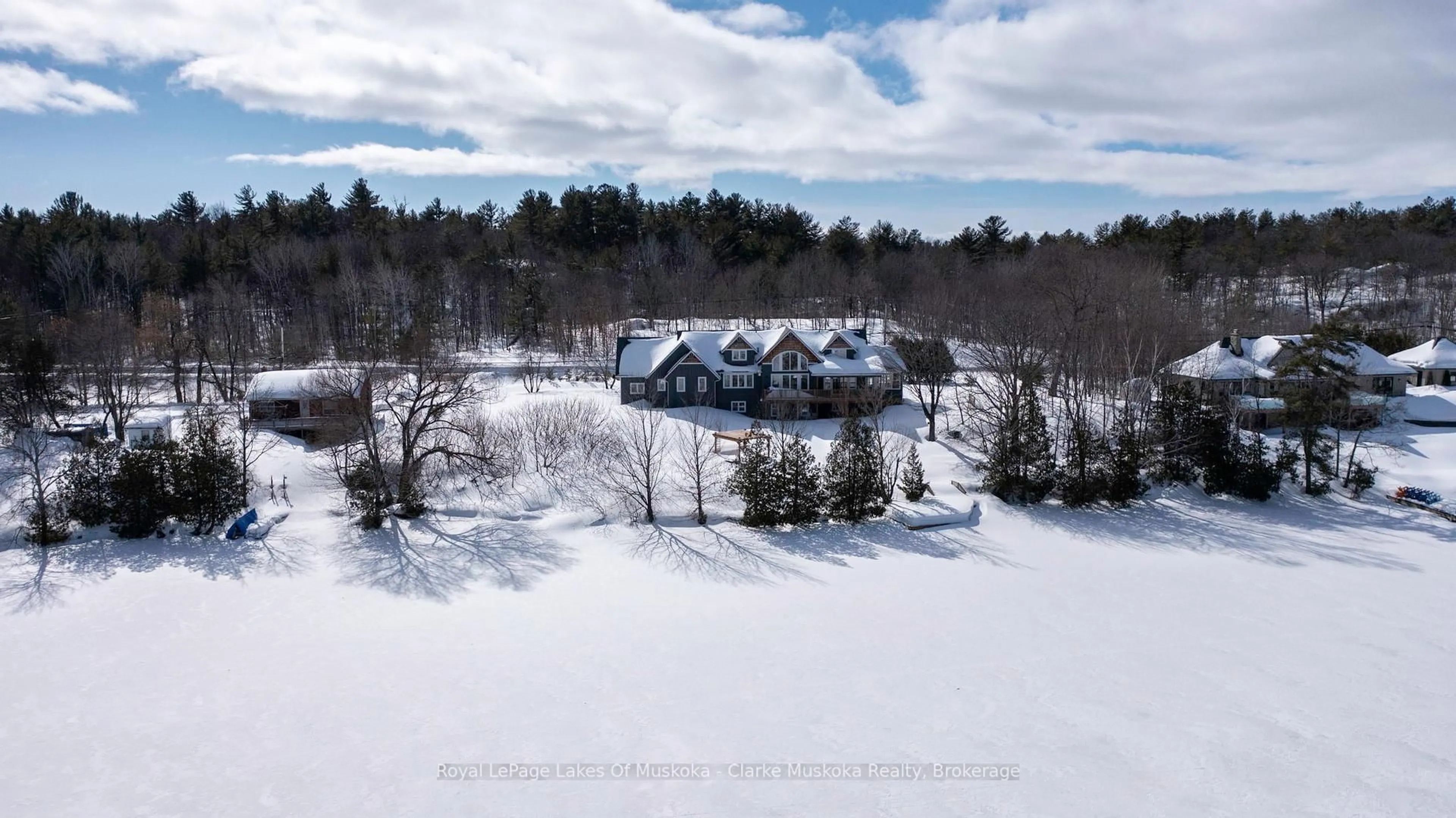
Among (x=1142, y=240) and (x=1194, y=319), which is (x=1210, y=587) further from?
(x=1142, y=240)

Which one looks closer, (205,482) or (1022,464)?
(205,482)

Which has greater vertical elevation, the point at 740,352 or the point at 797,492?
the point at 740,352

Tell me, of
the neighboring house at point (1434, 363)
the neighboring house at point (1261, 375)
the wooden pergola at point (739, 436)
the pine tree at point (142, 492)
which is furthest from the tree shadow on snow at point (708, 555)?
the neighboring house at point (1434, 363)

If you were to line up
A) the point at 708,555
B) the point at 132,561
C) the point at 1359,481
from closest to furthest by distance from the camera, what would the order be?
the point at 132,561 < the point at 708,555 < the point at 1359,481

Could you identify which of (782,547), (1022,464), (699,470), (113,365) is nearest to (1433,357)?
(1022,464)

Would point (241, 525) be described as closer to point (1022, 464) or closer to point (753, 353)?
point (1022, 464)

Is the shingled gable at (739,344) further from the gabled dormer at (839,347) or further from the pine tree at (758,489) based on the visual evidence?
the pine tree at (758,489)

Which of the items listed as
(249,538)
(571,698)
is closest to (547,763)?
(571,698)

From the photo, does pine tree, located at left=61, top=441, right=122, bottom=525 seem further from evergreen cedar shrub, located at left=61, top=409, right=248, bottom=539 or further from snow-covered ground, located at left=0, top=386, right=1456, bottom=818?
snow-covered ground, located at left=0, top=386, right=1456, bottom=818
